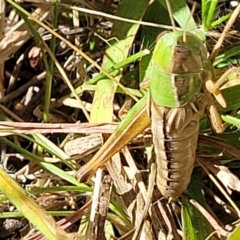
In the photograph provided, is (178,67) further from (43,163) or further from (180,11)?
(43,163)

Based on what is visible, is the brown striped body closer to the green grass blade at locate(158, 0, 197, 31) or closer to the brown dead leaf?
the brown dead leaf

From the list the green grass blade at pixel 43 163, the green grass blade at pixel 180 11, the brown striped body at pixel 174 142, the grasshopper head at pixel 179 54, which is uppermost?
the grasshopper head at pixel 179 54

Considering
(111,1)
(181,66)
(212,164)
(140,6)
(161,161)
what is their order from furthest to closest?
(111,1) → (140,6) → (212,164) → (161,161) → (181,66)

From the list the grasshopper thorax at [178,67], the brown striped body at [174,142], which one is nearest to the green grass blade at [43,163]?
the brown striped body at [174,142]

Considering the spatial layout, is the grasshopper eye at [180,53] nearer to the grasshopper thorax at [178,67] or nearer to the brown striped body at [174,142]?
the grasshopper thorax at [178,67]

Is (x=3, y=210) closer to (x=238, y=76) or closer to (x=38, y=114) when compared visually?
(x=38, y=114)

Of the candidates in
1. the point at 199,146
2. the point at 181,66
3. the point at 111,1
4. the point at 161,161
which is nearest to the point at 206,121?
the point at 199,146

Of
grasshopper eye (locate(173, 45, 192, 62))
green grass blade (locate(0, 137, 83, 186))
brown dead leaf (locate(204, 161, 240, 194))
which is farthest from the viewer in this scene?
green grass blade (locate(0, 137, 83, 186))

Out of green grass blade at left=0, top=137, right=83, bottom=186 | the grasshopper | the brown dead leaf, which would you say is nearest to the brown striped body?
the grasshopper
